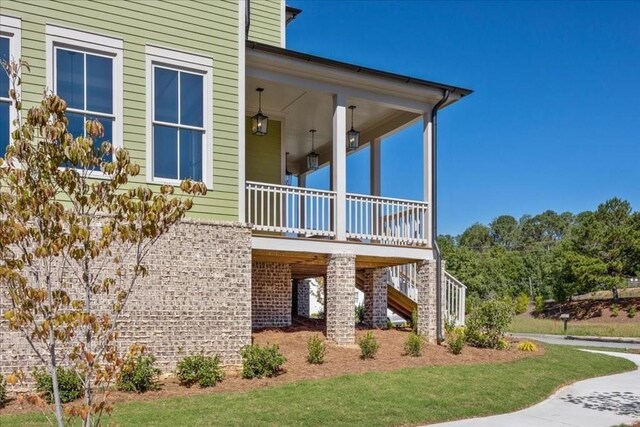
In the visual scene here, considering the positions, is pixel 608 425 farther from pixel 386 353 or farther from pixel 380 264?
pixel 380 264

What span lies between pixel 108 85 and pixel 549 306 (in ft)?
151

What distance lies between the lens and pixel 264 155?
15.4 m

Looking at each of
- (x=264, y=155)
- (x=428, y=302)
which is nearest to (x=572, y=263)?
(x=428, y=302)

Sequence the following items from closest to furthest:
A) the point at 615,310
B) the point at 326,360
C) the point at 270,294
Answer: the point at 326,360, the point at 270,294, the point at 615,310

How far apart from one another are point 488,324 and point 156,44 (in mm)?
8915

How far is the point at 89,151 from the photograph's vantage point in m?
4.14

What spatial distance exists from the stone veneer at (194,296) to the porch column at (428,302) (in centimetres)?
442

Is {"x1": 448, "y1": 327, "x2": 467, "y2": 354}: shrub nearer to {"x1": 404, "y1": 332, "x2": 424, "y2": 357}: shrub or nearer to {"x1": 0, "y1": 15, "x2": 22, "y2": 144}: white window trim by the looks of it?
{"x1": 404, "y1": 332, "x2": 424, "y2": 357}: shrub

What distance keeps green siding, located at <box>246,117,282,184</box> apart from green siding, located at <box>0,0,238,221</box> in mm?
4179

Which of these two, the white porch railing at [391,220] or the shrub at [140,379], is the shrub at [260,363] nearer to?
the shrub at [140,379]

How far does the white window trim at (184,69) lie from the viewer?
10.1m

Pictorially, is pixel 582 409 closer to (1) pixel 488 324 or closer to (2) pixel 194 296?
(1) pixel 488 324

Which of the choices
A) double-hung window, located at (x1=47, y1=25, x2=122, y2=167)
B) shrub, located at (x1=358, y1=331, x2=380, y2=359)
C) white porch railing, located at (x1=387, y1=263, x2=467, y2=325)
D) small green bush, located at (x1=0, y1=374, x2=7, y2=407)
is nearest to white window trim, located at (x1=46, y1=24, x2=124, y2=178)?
double-hung window, located at (x1=47, y1=25, x2=122, y2=167)

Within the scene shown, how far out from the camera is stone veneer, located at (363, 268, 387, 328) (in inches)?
615
